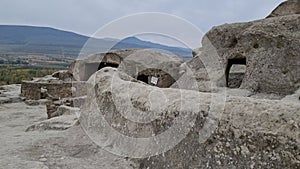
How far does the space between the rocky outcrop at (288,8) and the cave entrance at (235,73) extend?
8.65 feet

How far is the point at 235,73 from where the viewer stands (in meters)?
13.3

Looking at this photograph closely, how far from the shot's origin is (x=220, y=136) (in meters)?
3.85

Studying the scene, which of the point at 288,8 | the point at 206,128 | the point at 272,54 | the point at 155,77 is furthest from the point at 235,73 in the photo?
the point at 206,128

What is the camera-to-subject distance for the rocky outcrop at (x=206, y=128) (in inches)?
137

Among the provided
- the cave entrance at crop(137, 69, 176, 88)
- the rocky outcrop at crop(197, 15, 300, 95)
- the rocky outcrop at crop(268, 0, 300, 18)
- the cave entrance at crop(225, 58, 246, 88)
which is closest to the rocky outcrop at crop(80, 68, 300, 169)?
the rocky outcrop at crop(197, 15, 300, 95)

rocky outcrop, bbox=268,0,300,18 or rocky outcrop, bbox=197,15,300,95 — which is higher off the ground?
rocky outcrop, bbox=268,0,300,18

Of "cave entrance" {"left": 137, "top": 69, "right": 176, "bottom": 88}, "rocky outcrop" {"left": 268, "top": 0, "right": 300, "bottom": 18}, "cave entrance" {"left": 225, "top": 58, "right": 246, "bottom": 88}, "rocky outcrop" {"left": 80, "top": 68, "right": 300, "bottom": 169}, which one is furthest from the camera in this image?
"cave entrance" {"left": 137, "top": 69, "right": 176, "bottom": 88}

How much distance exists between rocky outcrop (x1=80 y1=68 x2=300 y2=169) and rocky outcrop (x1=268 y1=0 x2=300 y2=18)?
33.6ft

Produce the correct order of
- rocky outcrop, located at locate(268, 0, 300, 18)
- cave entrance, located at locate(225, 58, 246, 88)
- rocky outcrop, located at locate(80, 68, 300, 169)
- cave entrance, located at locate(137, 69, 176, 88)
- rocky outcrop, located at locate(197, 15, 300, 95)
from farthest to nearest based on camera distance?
1. cave entrance, located at locate(137, 69, 176, 88)
2. rocky outcrop, located at locate(268, 0, 300, 18)
3. cave entrance, located at locate(225, 58, 246, 88)
4. rocky outcrop, located at locate(197, 15, 300, 95)
5. rocky outcrop, located at locate(80, 68, 300, 169)

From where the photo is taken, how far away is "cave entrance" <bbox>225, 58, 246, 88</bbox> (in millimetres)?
11993

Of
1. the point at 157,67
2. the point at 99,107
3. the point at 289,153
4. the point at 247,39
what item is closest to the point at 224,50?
the point at 247,39

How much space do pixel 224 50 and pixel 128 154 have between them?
27.0ft

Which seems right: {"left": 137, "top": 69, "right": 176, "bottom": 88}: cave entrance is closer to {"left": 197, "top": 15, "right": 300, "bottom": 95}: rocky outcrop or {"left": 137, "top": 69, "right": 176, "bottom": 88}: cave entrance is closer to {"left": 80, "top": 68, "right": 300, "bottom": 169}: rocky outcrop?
{"left": 197, "top": 15, "right": 300, "bottom": 95}: rocky outcrop

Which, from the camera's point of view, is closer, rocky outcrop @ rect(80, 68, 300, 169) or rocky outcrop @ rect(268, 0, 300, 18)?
rocky outcrop @ rect(80, 68, 300, 169)
